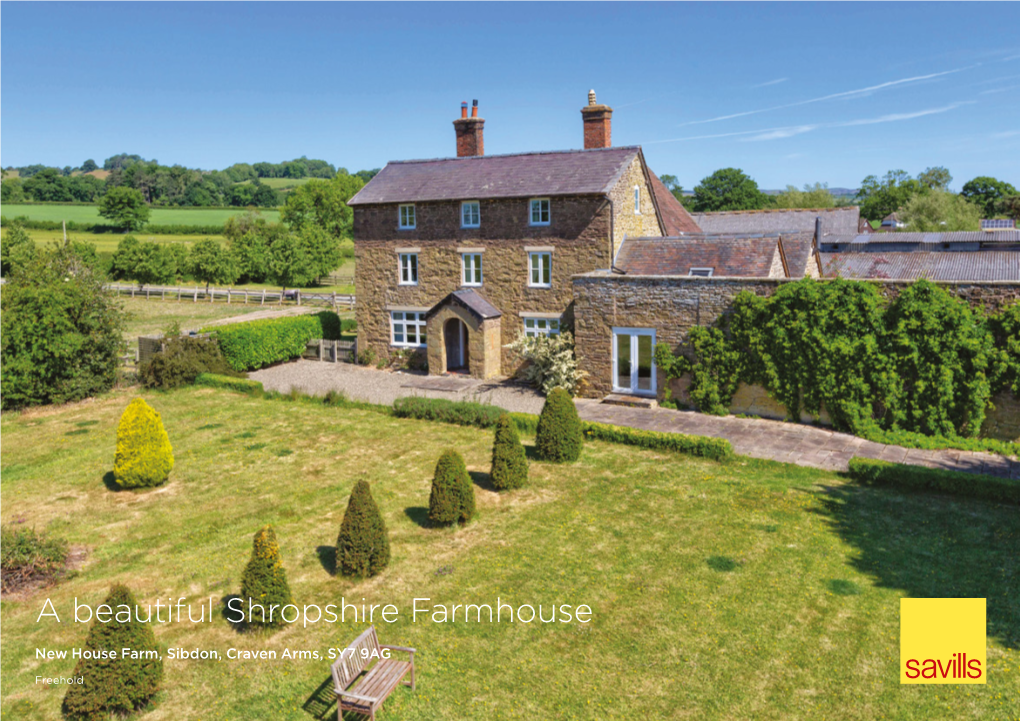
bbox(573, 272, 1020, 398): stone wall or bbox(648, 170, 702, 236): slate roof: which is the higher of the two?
bbox(648, 170, 702, 236): slate roof

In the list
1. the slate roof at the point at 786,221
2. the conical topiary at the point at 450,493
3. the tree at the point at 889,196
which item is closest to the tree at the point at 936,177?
the tree at the point at 889,196

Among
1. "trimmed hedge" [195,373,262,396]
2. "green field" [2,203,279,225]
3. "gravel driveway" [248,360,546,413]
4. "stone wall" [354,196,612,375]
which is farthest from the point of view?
"green field" [2,203,279,225]

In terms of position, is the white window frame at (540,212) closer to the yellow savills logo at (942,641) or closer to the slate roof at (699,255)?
the slate roof at (699,255)

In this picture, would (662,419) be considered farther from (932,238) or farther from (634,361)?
(932,238)

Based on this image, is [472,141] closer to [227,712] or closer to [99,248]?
[227,712]

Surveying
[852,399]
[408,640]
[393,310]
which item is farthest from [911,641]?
[393,310]

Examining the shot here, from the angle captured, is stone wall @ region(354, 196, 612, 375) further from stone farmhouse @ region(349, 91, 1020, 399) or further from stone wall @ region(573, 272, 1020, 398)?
stone wall @ region(573, 272, 1020, 398)

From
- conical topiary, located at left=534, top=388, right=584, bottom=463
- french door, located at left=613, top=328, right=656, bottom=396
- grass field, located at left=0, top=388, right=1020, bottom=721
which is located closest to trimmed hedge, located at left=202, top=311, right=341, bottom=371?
grass field, located at left=0, top=388, right=1020, bottom=721
